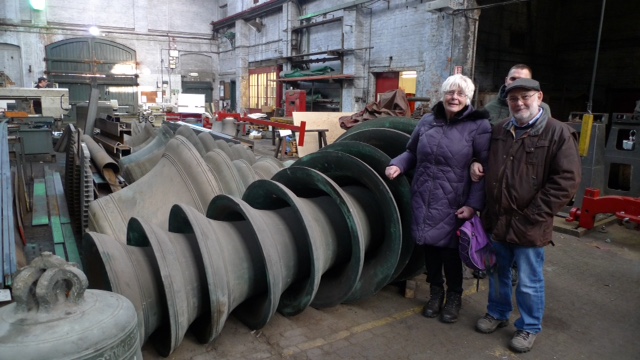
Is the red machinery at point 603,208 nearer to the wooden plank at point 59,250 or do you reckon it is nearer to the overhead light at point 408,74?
the wooden plank at point 59,250

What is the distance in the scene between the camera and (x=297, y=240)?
259 centimetres

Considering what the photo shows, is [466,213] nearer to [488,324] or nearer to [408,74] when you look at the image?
[488,324]

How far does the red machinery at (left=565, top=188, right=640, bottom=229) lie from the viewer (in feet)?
13.6

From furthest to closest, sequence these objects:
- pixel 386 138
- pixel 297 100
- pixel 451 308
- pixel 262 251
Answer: pixel 297 100, pixel 386 138, pixel 451 308, pixel 262 251


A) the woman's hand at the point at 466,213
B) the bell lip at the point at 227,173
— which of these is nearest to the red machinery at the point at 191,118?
the bell lip at the point at 227,173

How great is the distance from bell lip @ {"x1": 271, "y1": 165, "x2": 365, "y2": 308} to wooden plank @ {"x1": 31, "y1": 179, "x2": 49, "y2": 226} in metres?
3.04

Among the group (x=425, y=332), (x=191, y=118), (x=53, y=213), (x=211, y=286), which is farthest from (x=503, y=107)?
(x=191, y=118)

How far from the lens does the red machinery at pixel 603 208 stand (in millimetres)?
4145

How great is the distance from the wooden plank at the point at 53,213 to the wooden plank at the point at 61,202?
34mm

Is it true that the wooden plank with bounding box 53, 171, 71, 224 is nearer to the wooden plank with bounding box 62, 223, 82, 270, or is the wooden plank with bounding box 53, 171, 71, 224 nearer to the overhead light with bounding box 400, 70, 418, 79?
the wooden plank with bounding box 62, 223, 82, 270

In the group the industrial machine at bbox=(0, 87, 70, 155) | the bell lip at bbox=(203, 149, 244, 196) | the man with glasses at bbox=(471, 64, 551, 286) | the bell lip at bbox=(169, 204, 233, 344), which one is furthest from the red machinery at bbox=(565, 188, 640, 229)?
the industrial machine at bbox=(0, 87, 70, 155)

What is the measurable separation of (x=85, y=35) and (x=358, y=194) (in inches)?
817

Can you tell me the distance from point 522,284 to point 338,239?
1.07 m

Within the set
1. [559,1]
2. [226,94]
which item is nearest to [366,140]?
[559,1]
